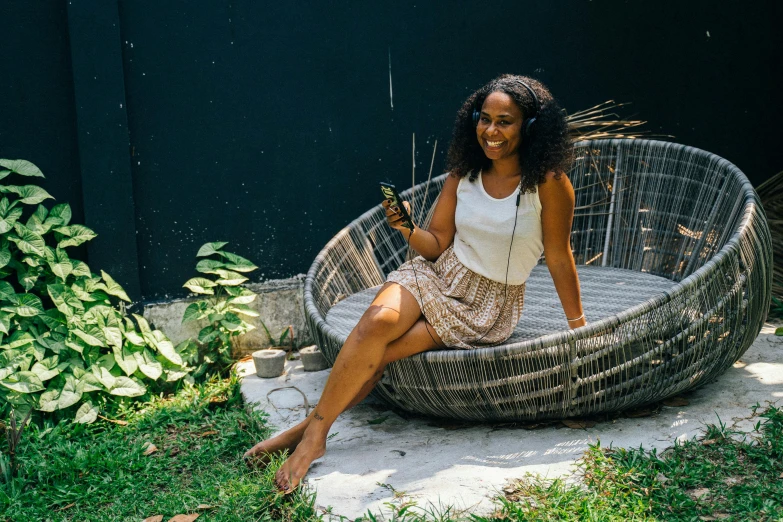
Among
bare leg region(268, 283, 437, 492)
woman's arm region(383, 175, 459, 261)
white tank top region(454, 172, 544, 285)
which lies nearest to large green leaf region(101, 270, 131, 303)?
bare leg region(268, 283, 437, 492)

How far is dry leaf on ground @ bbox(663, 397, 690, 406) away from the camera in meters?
3.30

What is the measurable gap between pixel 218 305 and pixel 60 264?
0.74 m

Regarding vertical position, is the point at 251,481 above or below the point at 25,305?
below

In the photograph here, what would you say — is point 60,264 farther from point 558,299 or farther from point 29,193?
point 558,299

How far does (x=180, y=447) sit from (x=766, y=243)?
250 cm

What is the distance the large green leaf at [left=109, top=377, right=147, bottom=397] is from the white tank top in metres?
1.57

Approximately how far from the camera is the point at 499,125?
3.08m

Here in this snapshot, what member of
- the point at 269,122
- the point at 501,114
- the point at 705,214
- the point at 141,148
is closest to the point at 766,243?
the point at 705,214

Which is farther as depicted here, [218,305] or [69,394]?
[218,305]

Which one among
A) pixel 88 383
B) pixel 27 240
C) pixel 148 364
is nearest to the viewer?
pixel 88 383

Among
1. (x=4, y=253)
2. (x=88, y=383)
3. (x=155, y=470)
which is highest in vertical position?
(x=4, y=253)

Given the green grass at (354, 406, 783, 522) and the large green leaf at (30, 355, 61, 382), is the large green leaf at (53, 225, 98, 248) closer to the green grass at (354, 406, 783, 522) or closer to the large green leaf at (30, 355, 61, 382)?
the large green leaf at (30, 355, 61, 382)

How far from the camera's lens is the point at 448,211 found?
3.36 m

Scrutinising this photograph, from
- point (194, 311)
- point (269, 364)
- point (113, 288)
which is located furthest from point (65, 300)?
point (269, 364)
